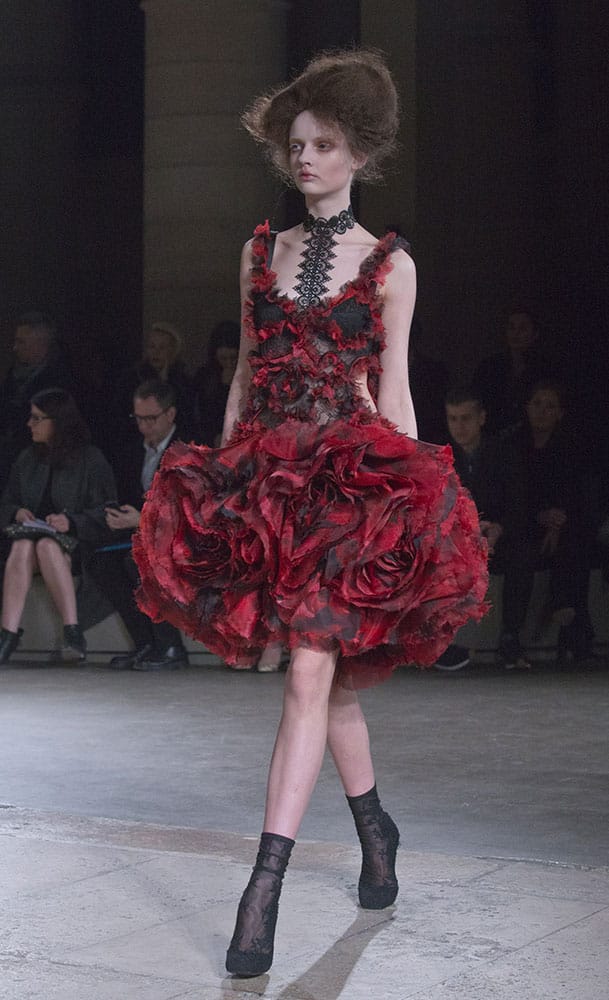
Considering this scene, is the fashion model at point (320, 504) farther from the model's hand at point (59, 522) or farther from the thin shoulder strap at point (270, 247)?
the model's hand at point (59, 522)

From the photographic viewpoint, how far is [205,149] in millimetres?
12922

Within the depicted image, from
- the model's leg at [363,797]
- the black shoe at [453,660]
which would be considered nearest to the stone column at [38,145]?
the black shoe at [453,660]

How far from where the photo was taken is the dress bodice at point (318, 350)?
3.87 m

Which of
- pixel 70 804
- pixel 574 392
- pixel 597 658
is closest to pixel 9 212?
pixel 574 392

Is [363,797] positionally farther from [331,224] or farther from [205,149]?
[205,149]

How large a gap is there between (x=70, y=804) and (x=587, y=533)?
15.3 feet

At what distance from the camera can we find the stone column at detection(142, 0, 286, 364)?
42.3ft

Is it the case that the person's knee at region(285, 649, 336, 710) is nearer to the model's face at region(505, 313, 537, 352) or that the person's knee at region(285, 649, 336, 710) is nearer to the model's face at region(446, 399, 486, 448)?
the model's face at region(446, 399, 486, 448)

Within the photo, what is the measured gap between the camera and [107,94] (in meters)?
19.1

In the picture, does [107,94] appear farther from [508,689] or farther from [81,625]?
[508,689]

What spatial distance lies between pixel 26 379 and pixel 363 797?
21.7ft

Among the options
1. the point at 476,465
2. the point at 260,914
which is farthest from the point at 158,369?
the point at 260,914

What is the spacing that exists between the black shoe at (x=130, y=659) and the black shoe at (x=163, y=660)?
12 millimetres

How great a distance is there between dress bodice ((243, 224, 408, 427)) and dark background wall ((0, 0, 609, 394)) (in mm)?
7280
